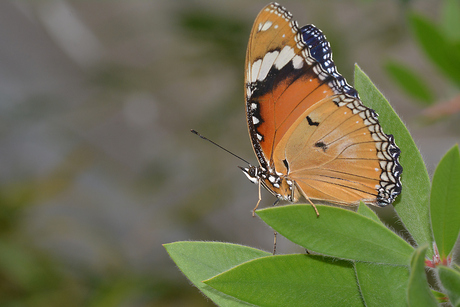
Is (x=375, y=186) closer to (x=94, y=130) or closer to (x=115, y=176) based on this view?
(x=115, y=176)

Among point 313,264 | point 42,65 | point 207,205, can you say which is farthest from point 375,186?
point 42,65

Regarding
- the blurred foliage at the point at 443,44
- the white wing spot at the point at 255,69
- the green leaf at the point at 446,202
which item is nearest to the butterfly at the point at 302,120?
the white wing spot at the point at 255,69

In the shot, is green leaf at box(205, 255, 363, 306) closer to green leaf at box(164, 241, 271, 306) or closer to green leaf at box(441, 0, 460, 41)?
green leaf at box(164, 241, 271, 306)

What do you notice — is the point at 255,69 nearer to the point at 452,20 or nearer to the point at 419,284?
the point at 419,284

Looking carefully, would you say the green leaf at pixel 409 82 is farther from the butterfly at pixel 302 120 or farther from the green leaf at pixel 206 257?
the green leaf at pixel 206 257

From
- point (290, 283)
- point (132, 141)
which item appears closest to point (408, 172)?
point (290, 283)
